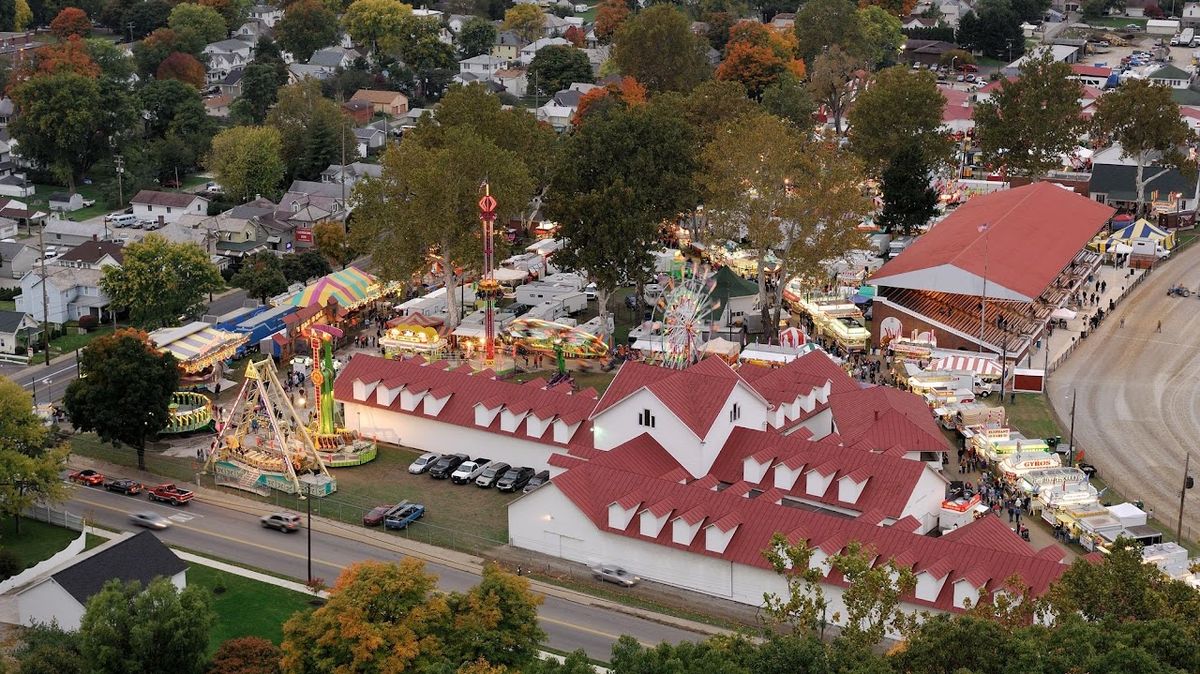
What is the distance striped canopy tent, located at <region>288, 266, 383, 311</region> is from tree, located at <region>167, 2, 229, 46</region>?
92.1 meters

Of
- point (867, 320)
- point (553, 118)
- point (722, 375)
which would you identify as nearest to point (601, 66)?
point (553, 118)

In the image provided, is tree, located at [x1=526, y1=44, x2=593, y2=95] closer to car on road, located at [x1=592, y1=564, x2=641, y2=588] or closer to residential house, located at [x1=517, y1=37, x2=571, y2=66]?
residential house, located at [x1=517, y1=37, x2=571, y2=66]

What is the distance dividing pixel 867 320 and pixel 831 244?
Answer: 24.0ft

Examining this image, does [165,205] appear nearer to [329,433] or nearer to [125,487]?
[329,433]

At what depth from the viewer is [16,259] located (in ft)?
335

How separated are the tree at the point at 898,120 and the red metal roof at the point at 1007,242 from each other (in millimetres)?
7708

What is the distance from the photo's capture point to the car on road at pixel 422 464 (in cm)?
7038

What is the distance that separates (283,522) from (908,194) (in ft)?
191

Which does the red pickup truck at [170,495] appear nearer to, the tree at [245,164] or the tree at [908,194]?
the tree at [245,164]

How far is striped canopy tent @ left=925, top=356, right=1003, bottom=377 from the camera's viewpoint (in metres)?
82.3

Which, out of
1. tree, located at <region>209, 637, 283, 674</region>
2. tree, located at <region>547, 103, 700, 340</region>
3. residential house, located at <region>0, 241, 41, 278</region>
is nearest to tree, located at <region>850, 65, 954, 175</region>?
tree, located at <region>547, 103, 700, 340</region>

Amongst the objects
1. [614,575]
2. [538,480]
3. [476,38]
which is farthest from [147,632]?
[476,38]

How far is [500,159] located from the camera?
94750 mm

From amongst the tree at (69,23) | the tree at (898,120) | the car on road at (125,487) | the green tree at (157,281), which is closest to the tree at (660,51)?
the tree at (898,120)
